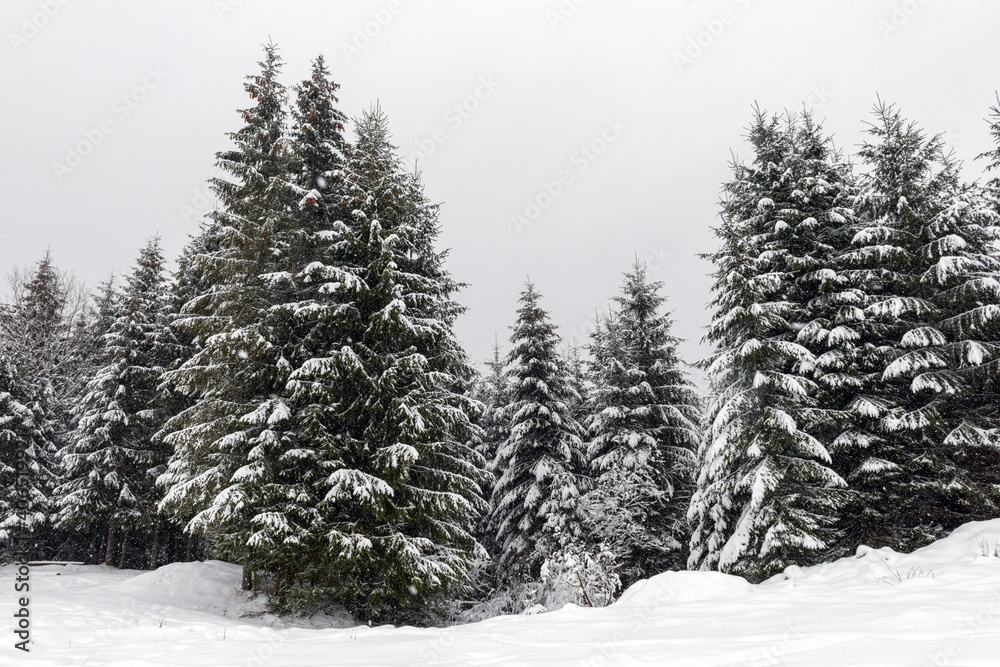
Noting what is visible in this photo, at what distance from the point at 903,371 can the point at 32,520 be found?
3104 cm

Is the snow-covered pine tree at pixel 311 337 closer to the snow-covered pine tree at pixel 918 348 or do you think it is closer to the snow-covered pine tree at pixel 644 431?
the snow-covered pine tree at pixel 644 431

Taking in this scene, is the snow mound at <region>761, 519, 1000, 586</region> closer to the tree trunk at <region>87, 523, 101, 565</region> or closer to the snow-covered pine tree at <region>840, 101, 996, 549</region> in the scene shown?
the snow-covered pine tree at <region>840, 101, 996, 549</region>

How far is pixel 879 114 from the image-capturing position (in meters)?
14.7

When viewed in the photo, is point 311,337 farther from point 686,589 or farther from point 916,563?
point 916,563

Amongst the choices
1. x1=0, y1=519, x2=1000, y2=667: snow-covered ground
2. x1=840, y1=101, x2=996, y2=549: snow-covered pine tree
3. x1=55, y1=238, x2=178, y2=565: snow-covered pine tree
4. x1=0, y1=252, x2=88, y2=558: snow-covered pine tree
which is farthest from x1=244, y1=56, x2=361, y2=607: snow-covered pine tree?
x1=0, y1=252, x2=88, y2=558: snow-covered pine tree

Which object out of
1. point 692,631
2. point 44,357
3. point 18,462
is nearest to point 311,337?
point 692,631

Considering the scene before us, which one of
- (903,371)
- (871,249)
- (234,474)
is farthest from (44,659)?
(871,249)

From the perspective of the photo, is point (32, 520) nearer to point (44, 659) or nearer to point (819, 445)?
point (44, 659)

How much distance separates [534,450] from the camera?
66.1 feet

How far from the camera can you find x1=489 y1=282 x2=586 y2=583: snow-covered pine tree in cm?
1855

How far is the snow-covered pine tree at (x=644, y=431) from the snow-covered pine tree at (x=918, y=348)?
6.16 meters

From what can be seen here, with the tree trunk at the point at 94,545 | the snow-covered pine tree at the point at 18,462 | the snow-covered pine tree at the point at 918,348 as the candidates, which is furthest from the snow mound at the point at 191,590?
the snow-covered pine tree at the point at 918,348

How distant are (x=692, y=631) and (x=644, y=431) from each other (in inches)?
568

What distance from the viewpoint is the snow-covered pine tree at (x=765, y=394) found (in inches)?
471
